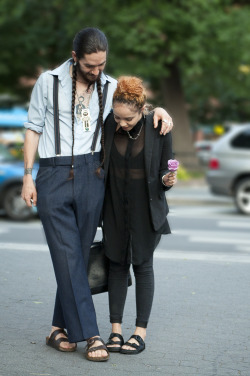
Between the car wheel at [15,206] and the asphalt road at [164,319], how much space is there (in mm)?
4529

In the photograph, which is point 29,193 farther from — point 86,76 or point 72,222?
point 86,76

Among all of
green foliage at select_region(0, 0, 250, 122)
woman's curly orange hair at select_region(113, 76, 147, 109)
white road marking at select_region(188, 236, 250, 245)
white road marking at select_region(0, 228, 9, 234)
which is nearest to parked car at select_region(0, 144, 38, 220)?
white road marking at select_region(0, 228, 9, 234)

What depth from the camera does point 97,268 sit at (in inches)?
186

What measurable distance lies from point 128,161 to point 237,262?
11.8 feet

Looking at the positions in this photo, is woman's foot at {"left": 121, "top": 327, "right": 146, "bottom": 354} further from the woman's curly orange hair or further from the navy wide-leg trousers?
the woman's curly orange hair

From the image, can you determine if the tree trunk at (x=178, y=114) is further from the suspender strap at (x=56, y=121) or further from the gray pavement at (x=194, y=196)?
the suspender strap at (x=56, y=121)

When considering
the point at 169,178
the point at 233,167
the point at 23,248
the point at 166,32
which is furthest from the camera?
the point at 166,32

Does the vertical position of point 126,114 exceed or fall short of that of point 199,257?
it exceeds it

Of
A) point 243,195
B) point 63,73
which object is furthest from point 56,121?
point 243,195

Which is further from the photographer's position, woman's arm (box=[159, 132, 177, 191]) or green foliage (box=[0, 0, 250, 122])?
green foliage (box=[0, 0, 250, 122])

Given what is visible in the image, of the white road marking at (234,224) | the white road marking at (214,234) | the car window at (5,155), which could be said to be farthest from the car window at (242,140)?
the car window at (5,155)

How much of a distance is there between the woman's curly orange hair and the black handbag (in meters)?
0.89

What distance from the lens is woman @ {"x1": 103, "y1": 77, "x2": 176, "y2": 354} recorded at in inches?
179

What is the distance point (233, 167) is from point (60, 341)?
10.8 m
